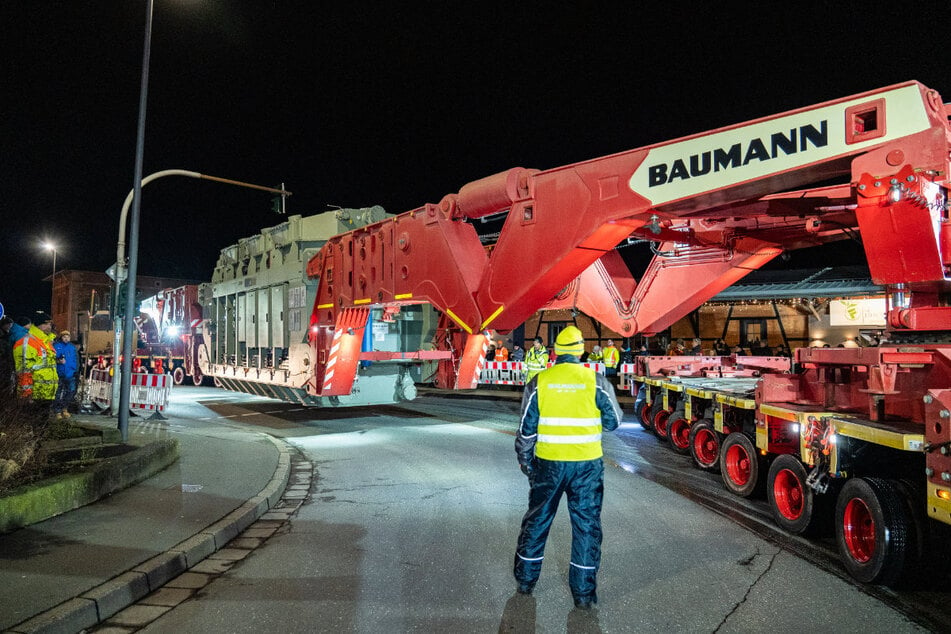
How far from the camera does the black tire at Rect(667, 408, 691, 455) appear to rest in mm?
10227

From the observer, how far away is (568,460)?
4.38 m

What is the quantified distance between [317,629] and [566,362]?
236cm

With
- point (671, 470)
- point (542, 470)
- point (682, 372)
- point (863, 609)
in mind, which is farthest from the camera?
point (682, 372)

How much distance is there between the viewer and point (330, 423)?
1388 cm

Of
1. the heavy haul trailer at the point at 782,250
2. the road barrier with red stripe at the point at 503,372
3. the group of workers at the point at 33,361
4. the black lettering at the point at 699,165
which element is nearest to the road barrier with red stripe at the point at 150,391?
the group of workers at the point at 33,361

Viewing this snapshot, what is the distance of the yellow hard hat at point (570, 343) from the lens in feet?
14.9

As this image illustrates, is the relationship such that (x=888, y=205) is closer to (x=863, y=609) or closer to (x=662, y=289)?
(x=863, y=609)

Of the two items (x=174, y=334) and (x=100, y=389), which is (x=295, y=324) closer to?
(x=100, y=389)

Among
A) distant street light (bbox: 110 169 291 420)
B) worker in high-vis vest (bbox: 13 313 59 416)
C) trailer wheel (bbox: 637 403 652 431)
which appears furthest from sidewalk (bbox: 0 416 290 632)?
trailer wheel (bbox: 637 403 652 431)

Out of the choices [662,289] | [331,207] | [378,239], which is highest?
[331,207]

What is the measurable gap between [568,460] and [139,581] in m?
3.04

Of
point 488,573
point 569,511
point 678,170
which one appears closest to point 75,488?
point 488,573

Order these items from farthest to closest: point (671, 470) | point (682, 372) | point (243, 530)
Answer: point (682, 372) < point (671, 470) < point (243, 530)

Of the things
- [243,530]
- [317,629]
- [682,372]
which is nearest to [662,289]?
[682,372]
